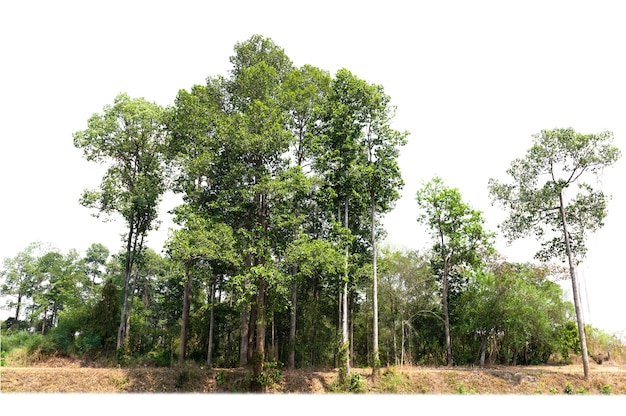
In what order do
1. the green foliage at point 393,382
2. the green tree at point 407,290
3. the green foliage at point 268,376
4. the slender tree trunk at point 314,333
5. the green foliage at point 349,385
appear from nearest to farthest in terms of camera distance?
the green foliage at point 268,376, the green foliage at point 349,385, the green foliage at point 393,382, the slender tree trunk at point 314,333, the green tree at point 407,290

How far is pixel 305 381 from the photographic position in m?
15.7

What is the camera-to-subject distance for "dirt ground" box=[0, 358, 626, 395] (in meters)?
14.6

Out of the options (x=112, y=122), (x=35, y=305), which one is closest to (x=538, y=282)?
(x=112, y=122)

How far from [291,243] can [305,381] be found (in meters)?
5.85

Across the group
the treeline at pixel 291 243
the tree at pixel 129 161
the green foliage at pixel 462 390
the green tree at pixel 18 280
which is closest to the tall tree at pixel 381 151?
the treeline at pixel 291 243

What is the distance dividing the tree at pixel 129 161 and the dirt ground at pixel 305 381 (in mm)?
5893

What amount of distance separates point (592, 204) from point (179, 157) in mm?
21065

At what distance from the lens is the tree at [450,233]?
909 inches

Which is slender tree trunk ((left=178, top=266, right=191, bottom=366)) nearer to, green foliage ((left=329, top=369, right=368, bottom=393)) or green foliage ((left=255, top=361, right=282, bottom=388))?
green foliage ((left=255, top=361, right=282, bottom=388))

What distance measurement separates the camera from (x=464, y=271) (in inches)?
930

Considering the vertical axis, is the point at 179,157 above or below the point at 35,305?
above

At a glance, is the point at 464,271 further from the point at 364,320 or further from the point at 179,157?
the point at 179,157

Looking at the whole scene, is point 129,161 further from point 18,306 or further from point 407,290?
point 18,306

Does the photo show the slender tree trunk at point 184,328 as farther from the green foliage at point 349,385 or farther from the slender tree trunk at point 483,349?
the slender tree trunk at point 483,349
